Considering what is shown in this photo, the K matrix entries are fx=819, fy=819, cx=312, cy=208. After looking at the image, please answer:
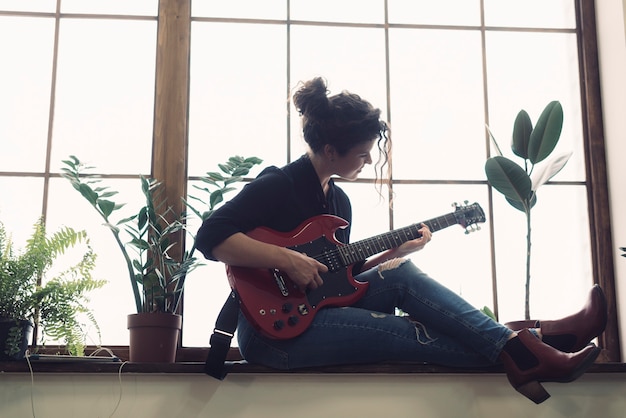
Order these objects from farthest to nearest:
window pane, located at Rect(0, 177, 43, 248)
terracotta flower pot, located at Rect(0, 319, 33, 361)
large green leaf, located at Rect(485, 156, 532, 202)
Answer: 1. window pane, located at Rect(0, 177, 43, 248)
2. large green leaf, located at Rect(485, 156, 532, 202)
3. terracotta flower pot, located at Rect(0, 319, 33, 361)

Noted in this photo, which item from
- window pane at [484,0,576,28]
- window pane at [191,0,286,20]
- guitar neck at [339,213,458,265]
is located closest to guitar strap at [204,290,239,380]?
guitar neck at [339,213,458,265]

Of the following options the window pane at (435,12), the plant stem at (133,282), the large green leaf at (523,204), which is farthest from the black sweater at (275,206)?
the window pane at (435,12)

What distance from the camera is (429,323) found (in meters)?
2.22

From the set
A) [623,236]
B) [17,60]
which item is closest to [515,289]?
[623,236]

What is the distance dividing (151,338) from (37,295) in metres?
0.34

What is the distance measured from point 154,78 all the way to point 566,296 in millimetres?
1647

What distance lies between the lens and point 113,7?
297cm

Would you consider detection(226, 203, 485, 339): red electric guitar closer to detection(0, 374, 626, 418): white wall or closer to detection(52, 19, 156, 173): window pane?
detection(0, 374, 626, 418): white wall

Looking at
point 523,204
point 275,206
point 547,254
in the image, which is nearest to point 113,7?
point 275,206

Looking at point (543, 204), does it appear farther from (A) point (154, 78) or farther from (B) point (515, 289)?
(A) point (154, 78)

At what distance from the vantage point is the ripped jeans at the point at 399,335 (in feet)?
7.11

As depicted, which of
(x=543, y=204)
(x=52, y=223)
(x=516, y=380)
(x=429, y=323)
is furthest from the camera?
(x=543, y=204)

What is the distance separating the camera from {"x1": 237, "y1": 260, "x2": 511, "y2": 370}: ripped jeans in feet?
7.11

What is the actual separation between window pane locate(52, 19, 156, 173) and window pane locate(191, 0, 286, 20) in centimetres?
20
